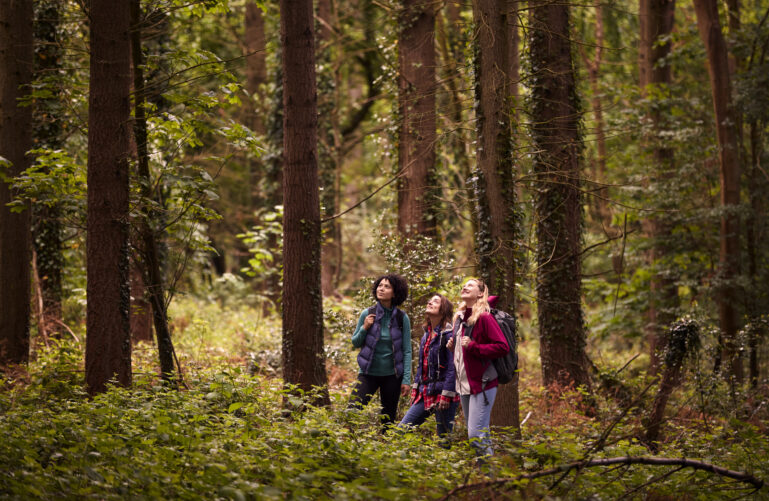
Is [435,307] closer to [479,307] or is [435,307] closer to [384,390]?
[479,307]

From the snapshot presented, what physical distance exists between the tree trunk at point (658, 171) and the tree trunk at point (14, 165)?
1305cm

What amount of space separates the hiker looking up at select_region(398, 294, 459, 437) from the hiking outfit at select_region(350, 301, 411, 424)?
0.30 metres

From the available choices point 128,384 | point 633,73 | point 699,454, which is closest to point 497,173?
point 699,454

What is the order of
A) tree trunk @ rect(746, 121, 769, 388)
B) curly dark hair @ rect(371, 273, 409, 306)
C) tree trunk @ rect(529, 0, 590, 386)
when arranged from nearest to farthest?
curly dark hair @ rect(371, 273, 409, 306) → tree trunk @ rect(529, 0, 590, 386) → tree trunk @ rect(746, 121, 769, 388)

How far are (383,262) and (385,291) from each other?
3.11 m

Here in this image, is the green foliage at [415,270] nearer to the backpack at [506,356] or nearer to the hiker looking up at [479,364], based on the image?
the backpack at [506,356]

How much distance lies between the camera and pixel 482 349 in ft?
22.7

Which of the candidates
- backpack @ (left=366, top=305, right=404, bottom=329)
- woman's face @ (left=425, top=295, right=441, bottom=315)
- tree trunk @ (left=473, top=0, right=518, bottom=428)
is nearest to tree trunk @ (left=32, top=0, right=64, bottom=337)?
backpack @ (left=366, top=305, right=404, bottom=329)

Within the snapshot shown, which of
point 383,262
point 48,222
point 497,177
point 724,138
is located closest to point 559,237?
point 383,262

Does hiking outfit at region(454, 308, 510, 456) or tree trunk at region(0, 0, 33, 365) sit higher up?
tree trunk at region(0, 0, 33, 365)

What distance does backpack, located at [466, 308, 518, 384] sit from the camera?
7.02 meters

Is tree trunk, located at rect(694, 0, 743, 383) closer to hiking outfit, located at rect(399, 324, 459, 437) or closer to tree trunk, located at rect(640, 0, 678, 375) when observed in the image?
tree trunk, located at rect(640, 0, 678, 375)

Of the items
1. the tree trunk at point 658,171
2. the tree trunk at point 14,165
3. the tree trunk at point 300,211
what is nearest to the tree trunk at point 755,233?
the tree trunk at point 658,171

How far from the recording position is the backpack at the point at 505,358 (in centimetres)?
702
